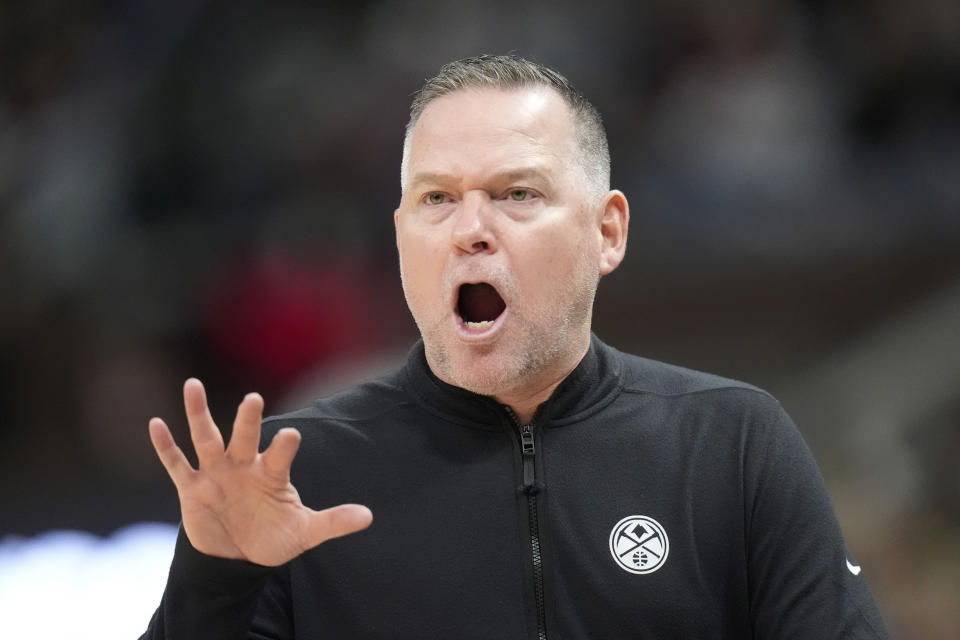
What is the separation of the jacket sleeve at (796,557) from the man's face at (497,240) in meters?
0.49

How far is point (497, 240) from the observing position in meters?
2.43

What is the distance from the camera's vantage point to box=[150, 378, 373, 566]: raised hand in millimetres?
2018

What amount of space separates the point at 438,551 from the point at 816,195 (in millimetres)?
3331

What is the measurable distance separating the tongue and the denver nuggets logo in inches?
21.4

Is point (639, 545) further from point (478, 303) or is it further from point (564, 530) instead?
point (478, 303)

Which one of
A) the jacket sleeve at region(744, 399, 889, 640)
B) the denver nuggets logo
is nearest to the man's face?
the denver nuggets logo

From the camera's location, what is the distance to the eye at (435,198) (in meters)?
2.52

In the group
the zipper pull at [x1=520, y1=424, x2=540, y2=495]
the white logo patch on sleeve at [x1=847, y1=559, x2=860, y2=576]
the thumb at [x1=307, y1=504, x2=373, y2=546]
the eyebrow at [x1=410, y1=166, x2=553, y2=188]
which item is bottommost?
the white logo patch on sleeve at [x1=847, y1=559, x2=860, y2=576]

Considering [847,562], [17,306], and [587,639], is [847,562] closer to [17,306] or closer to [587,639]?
[587,639]

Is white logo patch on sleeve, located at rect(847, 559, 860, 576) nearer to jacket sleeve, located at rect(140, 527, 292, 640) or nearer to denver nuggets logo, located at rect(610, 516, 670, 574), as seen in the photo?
denver nuggets logo, located at rect(610, 516, 670, 574)

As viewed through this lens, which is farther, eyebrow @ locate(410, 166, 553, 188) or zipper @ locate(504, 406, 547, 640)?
eyebrow @ locate(410, 166, 553, 188)

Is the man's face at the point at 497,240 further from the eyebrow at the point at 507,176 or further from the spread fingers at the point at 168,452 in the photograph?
the spread fingers at the point at 168,452

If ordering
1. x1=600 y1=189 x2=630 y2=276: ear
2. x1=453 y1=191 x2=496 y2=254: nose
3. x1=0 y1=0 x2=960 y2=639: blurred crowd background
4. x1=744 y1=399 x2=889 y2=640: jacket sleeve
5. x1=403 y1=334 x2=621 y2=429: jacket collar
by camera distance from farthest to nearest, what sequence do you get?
x1=0 y1=0 x2=960 y2=639: blurred crowd background
x1=600 y1=189 x2=630 y2=276: ear
x1=403 y1=334 x2=621 y2=429: jacket collar
x1=453 y1=191 x2=496 y2=254: nose
x1=744 y1=399 x2=889 y2=640: jacket sleeve

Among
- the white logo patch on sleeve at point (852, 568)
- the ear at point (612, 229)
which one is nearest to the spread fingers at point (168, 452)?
the ear at point (612, 229)
